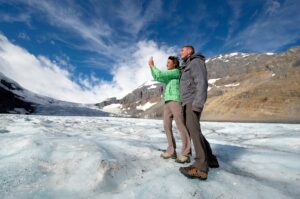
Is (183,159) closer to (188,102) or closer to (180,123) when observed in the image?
(180,123)

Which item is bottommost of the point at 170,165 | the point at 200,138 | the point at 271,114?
the point at 170,165

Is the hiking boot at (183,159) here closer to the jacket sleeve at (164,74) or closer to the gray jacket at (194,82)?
the gray jacket at (194,82)

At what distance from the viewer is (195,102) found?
4574 millimetres

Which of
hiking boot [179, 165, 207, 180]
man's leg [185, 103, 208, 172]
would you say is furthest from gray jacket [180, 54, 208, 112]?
hiking boot [179, 165, 207, 180]

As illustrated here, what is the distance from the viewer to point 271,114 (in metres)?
55.7

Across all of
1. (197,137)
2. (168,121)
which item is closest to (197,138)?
(197,137)

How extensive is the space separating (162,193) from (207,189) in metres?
0.75

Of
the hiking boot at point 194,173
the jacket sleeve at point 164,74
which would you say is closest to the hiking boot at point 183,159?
the hiking boot at point 194,173

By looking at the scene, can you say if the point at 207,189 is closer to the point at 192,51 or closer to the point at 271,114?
the point at 192,51

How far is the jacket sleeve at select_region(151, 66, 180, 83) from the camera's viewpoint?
16.9 ft

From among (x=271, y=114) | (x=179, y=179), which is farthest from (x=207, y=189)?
(x=271, y=114)

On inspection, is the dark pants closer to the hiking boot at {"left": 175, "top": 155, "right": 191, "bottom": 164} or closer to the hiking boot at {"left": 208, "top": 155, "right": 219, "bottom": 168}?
the hiking boot at {"left": 208, "top": 155, "right": 219, "bottom": 168}

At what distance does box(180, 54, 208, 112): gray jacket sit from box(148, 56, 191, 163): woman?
0.83 ft

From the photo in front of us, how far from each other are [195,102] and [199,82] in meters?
0.38
